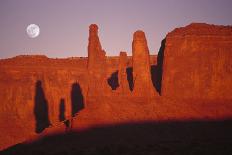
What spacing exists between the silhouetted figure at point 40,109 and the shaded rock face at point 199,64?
37.1 m

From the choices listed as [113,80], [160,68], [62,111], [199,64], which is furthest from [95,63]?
[62,111]

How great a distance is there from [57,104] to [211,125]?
5492 centimetres

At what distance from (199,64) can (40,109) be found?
46.8 m

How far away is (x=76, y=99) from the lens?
97312mm

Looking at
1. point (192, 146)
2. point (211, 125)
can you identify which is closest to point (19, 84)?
point (211, 125)

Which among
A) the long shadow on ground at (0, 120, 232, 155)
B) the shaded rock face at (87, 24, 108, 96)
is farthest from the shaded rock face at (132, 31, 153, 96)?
the long shadow on ground at (0, 120, 232, 155)

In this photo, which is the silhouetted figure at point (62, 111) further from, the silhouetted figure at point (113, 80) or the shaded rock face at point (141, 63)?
the shaded rock face at point (141, 63)

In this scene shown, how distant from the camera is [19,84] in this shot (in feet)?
344

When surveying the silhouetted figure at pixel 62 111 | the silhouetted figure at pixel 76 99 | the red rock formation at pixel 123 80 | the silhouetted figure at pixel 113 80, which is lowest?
the silhouetted figure at pixel 62 111

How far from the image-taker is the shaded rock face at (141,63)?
2402 inches

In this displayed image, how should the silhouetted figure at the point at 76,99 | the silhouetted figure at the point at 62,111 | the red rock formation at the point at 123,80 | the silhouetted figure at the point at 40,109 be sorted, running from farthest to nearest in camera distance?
the silhouetted figure at the point at 62,111 < the silhouetted figure at the point at 40,109 < the silhouetted figure at the point at 76,99 < the red rock formation at the point at 123,80

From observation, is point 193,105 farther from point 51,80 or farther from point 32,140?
point 51,80

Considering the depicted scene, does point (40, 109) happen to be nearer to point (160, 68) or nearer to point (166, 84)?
point (160, 68)

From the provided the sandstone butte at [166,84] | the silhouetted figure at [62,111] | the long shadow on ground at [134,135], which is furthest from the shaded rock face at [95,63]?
the silhouetted figure at [62,111]
